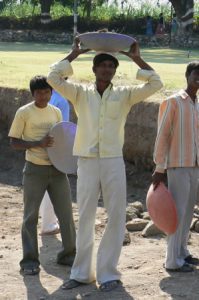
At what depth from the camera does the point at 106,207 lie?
18.6ft

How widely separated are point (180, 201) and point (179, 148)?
0.45 m

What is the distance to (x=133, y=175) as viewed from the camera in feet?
33.6

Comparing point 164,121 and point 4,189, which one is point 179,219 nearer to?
point 164,121

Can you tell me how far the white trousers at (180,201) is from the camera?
19.9ft

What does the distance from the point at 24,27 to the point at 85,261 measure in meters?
38.1

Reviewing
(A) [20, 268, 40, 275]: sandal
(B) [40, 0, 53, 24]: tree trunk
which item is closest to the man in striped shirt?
(A) [20, 268, 40, 275]: sandal

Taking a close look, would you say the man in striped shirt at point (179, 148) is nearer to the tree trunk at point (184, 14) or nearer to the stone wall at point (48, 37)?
the tree trunk at point (184, 14)

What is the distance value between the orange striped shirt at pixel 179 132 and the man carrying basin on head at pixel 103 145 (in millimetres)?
393

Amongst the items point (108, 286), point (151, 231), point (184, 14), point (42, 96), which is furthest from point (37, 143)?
point (184, 14)

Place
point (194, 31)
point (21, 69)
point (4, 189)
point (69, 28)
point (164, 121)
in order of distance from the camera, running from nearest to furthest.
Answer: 1. point (164, 121)
2. point (4, 189)
3. point (21, 69)
4. point (194, 31)
5. point (69, 28)

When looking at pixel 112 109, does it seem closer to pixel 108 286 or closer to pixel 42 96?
pixel 42 96

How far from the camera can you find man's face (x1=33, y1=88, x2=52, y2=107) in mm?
6309

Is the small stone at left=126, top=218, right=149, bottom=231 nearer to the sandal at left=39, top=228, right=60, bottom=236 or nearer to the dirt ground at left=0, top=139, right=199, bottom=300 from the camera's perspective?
the dirt ground at left=0, top=139, right=199, bottom=300

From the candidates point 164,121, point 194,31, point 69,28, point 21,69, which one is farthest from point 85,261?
point 69,28
